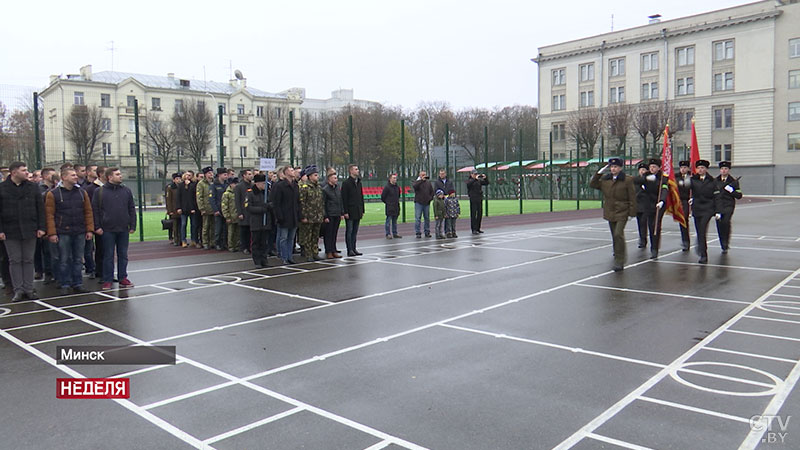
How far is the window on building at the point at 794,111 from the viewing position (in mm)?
60656

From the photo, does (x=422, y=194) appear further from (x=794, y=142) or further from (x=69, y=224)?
(x=794, y=142)

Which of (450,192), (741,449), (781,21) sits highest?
(781,21)

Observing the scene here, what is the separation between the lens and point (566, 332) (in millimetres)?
7184

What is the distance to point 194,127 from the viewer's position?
207 feet

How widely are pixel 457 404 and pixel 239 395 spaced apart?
1.80 m

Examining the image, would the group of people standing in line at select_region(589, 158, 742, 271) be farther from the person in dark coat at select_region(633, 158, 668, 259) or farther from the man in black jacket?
the man in black jacket

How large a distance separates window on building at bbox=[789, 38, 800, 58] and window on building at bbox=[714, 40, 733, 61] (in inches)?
219

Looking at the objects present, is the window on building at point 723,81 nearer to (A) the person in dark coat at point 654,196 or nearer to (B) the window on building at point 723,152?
(B) the window on building at point 723,152

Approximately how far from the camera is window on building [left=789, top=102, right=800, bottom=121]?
60.7 metres

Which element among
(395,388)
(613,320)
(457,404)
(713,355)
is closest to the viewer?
(457,404)

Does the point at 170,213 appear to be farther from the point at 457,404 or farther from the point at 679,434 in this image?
the point at 679,434

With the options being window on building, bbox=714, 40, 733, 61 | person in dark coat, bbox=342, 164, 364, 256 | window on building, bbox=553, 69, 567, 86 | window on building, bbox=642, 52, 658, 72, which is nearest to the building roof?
window on building, bbox=553, 69, 567, 86

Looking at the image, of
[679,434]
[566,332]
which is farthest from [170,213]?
[679,434]

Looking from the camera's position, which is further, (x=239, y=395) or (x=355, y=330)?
(x=355, y=330)
